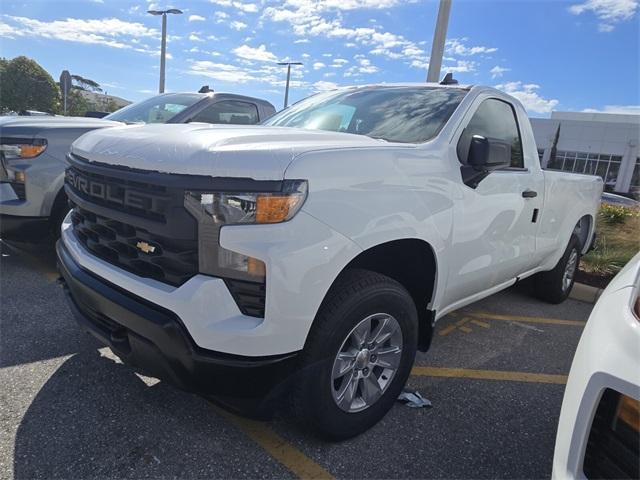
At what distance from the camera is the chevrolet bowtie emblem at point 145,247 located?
1.97 meters

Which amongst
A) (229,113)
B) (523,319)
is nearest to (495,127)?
(523,319)

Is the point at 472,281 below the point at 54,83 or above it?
below

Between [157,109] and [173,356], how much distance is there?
446cm

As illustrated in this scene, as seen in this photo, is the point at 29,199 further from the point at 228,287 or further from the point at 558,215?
the point at 558,215

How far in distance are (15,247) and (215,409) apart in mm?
3765

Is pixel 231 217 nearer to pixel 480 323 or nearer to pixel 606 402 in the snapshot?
pixel 606 402

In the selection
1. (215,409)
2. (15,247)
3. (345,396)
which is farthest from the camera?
(15,247)

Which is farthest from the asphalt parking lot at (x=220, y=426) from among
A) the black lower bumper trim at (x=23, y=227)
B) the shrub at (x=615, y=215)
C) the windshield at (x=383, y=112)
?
the shrub at (x=615, y=215)

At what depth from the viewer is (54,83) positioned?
129ft

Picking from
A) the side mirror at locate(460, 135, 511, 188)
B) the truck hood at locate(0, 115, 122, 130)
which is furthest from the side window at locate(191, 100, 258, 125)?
the side mirror at locate(460, 135, 511, 188)

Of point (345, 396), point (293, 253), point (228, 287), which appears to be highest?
point (293, 253)

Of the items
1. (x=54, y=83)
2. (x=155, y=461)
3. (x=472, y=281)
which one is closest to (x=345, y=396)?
(x=155, y=461)

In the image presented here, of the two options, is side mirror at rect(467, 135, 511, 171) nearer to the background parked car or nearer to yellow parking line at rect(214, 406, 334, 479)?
yellow parking line at rect(214, 406, 334, 479)

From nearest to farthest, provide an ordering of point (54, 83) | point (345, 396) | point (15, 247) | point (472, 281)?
point (345, 396) → point (472, 281) → point (15, 247) → point (54, 83)
